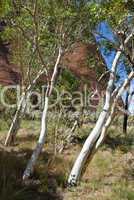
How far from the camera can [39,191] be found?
690 inches

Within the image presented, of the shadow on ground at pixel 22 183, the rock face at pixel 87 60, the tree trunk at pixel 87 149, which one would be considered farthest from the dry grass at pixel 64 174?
the rock face at pixel 87 60

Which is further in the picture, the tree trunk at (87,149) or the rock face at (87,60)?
the rock face at (87,60)

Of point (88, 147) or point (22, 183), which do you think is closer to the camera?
point (88, 147)

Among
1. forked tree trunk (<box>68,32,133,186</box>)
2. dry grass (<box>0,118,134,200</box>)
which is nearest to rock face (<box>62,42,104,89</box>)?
dry grass (<box>0,118,134,200</box>)

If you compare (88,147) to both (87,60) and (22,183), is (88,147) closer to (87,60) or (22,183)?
(22,183)

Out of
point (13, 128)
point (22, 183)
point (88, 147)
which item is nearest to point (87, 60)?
point (13, 128)

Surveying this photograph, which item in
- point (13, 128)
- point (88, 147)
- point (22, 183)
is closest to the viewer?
point (88, 147)

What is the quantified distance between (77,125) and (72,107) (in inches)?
81.4

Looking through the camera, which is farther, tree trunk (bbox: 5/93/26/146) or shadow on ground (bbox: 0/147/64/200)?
tree trunk (bbox: 5/93/26/146)

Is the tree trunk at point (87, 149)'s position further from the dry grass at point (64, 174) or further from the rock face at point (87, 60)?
the rock face at point (87, 60)

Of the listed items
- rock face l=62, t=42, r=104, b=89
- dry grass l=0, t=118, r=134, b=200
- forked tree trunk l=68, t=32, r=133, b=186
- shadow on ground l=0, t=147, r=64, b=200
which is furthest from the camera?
rock face l=62, t=42, r=104, b=89

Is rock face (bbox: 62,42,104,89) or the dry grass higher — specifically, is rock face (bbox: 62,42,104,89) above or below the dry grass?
above

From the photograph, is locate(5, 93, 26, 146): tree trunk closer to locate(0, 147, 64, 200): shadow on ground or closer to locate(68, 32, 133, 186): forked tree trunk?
locate(0, 147, 64, 200): shadow on ground

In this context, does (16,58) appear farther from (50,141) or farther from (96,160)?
(96,160)
